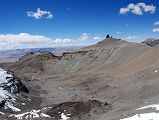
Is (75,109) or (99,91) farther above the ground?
(75,109)

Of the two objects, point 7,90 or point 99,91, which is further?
point 99,91

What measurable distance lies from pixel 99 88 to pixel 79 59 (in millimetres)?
66754

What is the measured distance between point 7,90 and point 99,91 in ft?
70.9

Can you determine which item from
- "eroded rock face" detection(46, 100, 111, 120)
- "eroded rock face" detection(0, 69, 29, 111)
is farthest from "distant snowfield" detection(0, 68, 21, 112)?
"eroded rock face" detection(46, 100, 111, 120)

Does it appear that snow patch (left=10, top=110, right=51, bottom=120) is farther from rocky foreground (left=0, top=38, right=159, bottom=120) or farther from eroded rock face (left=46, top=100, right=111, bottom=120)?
eroded rock face (left=46, top=100, right=111, bottom=120)

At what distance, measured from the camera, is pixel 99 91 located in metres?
74.3

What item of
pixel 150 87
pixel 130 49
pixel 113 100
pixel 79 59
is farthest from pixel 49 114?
pixel 79 59

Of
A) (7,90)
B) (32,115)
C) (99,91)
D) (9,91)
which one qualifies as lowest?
(99,91)

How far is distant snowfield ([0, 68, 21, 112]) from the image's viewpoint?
56150mm

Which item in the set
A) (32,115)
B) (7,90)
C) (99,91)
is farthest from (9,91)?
(99,91)

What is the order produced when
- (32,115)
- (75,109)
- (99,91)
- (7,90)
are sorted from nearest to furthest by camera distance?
1. (32,115)
2. (75,109)
3. (7,90)
4. (99,91)

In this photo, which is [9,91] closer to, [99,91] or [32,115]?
[32,115]

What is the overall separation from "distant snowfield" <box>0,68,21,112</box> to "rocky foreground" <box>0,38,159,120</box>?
2201 millimetres

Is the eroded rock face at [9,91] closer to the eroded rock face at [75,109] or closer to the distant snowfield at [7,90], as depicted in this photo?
the distant snowfield at [7,90]
